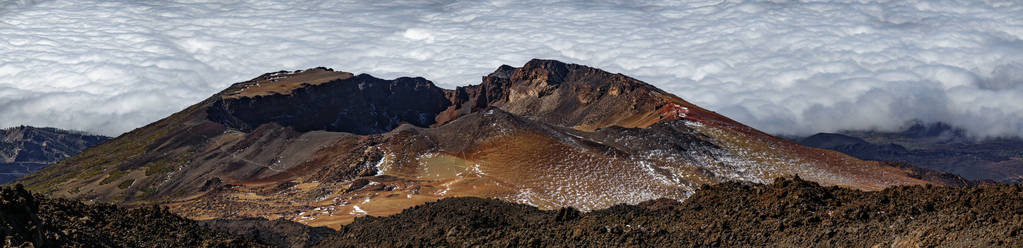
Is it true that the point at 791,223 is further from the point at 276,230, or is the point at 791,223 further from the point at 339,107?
the point at 339,107

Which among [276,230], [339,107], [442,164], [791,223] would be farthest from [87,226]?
[339,107]

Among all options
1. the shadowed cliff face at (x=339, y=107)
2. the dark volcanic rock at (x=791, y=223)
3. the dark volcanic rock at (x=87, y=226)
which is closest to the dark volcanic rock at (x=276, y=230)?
the dark volcanic rock at (x=87, y=226)

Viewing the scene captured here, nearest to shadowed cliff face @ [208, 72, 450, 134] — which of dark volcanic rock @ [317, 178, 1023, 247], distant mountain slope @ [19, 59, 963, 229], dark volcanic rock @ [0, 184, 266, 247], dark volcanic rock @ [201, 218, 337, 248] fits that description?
distant mountain slope @ [19, 59, 963, 229]

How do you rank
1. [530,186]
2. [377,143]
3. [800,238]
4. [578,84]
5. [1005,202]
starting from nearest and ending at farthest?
[1005,202] → [800,238] → [530,186] → [377,143] → [578,84]

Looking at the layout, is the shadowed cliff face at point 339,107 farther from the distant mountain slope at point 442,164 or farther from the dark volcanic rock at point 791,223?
the dark volcanic rock at point 791,223

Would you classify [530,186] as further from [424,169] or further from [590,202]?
[424,169]

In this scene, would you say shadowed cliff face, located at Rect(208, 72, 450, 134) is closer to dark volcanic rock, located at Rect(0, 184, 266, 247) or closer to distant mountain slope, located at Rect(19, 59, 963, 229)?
distant mountain slope, located at Rect(19, 59, 963, 229)

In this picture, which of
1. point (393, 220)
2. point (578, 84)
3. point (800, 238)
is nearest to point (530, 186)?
point (393, 220)
